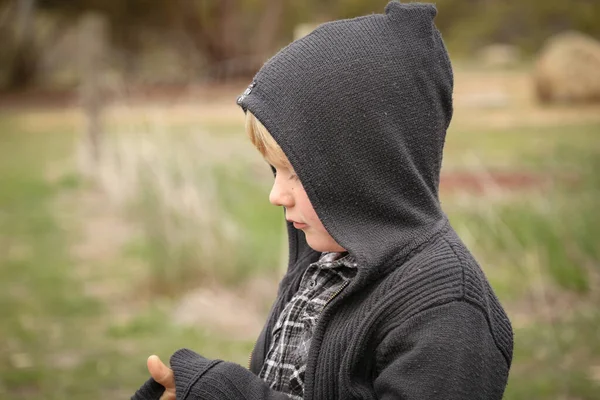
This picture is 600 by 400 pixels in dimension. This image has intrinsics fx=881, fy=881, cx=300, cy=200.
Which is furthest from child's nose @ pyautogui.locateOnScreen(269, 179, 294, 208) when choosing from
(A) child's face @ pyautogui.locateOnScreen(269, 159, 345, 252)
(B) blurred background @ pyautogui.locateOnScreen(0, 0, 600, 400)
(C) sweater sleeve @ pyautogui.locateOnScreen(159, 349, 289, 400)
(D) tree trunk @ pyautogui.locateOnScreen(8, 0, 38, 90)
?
(D) tree trunk @ pyautogui.locateOnScreen(8, 0, 38, 90)

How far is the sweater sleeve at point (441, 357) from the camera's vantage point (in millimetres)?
1473

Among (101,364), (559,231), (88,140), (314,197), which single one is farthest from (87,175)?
(314,197)

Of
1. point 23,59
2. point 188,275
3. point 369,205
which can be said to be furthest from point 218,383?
point 23,59

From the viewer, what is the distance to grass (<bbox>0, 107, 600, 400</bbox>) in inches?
157

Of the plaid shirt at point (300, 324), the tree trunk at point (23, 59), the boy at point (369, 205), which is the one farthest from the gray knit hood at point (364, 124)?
the tree trunk at point (23, 59)

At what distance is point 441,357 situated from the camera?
1.48 m

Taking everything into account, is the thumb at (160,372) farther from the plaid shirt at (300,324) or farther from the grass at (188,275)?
the grass at (188,275)

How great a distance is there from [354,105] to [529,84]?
957cm

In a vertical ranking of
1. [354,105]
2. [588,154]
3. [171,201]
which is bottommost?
[588,154]

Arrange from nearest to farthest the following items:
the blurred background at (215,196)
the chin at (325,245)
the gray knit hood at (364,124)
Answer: the gray knit hood at (364,124)
the chin at (325,245)
the blurred background at (215,196)

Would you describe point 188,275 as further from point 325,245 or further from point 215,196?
point 325,245

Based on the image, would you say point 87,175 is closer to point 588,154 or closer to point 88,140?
point 88,140

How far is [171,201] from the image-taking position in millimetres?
4898

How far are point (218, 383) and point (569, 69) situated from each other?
30.3 feet
